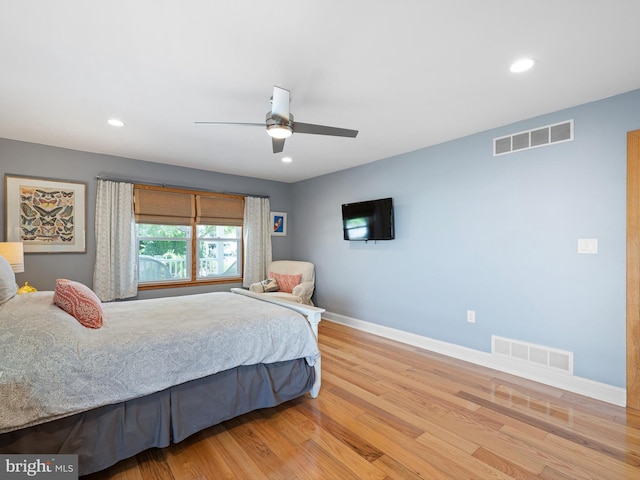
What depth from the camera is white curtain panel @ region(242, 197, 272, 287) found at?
527 cm

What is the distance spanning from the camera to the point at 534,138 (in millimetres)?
2934

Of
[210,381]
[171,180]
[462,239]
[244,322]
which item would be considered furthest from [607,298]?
[171,180]

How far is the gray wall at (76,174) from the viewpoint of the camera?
354cm

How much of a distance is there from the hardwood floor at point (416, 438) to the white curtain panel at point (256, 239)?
9.05ft

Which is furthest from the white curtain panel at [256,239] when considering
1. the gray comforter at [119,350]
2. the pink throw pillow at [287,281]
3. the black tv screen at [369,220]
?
the gray comforter at [119,350]

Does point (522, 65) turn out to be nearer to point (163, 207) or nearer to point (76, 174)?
→ point (163, 207)

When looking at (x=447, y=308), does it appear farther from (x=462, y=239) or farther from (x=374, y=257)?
(x=374, y=257)

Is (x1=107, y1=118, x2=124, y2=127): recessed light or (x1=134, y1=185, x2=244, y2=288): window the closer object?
(x1=107, y1=118, x2=124, y2=127): recessed light

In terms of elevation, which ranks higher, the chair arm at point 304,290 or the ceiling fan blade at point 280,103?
the ceiling fan blade at point 280,103

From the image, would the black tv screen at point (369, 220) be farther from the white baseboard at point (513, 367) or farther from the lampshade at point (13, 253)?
the lampshade at point (13, 253)

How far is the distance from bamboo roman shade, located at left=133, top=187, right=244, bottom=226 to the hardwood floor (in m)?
3.14

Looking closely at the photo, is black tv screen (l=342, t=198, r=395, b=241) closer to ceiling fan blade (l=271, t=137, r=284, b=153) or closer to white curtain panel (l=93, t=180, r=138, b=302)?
ceiling fan blade (l=271, t=137, r=284, b=153)

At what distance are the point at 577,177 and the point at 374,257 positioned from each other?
2413 millimetres

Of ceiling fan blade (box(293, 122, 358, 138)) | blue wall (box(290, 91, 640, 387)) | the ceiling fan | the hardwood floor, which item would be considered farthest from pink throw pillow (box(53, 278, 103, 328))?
blue wall (box(290, 91, 640, 387))
